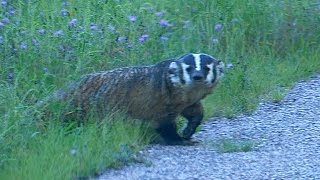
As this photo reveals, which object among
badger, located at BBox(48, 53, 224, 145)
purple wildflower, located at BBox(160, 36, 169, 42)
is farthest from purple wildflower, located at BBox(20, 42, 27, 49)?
purple wildflower, located at BBox(160, 36, 169, 42)

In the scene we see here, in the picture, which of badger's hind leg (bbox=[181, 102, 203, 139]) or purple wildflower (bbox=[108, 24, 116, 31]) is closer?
badger's hind leg (bbox=[181, 102, 203, 139])

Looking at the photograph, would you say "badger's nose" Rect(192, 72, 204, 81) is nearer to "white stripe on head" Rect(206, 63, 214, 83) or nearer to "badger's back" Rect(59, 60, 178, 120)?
"white stripe on head" Rect(206, 63, 214, 83)

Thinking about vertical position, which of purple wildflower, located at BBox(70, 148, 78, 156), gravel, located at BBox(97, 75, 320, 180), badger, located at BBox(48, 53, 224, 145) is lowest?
gravel, located at BBox(97, 75, 320, 180)

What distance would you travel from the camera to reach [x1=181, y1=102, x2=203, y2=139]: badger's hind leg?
8.38 m

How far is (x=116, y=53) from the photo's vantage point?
9.63m

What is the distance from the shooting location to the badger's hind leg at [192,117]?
8383 millimetres

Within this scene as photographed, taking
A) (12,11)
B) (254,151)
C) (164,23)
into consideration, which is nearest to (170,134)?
(254,151)

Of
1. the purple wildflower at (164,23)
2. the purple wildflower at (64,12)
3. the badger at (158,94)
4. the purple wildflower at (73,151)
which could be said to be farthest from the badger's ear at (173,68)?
the purple wildflower at (64,12)

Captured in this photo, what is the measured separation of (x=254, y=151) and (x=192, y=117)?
0.76 meters

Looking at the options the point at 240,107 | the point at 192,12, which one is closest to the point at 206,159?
the point at 240,107

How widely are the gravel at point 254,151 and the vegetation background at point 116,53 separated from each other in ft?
0.54

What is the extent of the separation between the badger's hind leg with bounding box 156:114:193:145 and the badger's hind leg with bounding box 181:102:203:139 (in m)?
0.10

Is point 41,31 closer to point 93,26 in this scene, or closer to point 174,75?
point 93,26

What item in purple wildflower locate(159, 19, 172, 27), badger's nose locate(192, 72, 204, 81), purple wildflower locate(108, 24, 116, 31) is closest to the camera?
badger's nose locate(192, 72, 204, 81)
